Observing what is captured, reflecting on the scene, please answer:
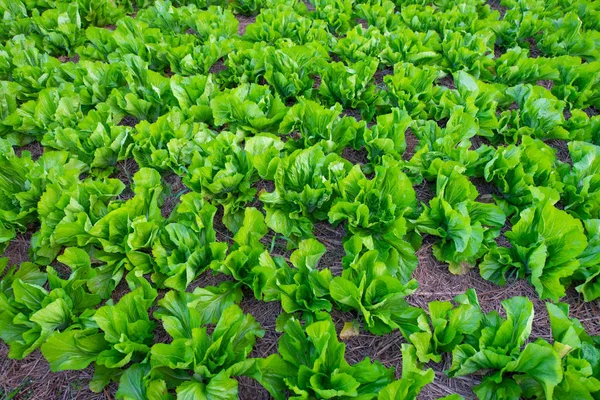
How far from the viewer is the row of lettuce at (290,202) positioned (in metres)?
2.13

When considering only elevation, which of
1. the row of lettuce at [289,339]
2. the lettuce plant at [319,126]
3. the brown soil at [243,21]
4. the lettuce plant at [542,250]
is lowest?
the row of lettuce at [289,339]

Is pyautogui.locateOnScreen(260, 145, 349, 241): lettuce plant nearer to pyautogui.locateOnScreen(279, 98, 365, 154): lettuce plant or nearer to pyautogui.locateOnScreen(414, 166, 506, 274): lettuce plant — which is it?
pyautogui.locateOnScreen(279, 98, 365, 154): lettuce plant

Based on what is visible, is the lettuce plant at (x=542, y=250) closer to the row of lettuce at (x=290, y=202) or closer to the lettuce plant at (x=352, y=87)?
the row of lettuce at (x=290, y=202)

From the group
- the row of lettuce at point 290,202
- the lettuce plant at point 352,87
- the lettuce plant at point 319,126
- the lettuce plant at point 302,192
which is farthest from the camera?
the lettuce plant at point 352,87

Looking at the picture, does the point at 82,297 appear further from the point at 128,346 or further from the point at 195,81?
the point at 195,81

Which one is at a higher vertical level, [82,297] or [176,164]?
[176,164]

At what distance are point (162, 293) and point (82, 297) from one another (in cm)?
46

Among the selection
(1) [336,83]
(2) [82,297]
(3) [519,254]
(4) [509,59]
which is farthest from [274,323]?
(4) [509,59]

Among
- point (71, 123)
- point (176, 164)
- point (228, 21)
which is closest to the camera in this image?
point (176, 164)

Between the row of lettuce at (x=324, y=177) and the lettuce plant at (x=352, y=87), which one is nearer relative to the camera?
the row of lettuce at (x=324, y=177)

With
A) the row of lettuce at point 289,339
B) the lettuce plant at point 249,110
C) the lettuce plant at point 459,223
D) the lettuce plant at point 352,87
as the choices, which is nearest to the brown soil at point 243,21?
the lettuce plant at point 352,87

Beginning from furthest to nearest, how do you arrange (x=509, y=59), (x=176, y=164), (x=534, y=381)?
(x=509, y=59)
(x=176, y=164)
(x=534, y=381)

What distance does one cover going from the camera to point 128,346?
2.12 metres

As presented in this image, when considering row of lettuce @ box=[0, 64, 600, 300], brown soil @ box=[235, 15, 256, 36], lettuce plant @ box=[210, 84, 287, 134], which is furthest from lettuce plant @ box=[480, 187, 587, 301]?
brown soil @ box=[235, 15, 256, 36]
